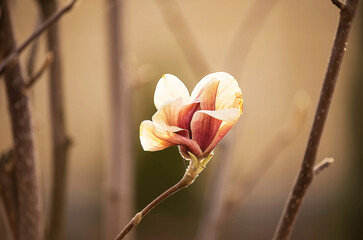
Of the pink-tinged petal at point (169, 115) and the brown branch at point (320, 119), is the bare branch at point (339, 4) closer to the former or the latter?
the brown branch at point (320, 119)

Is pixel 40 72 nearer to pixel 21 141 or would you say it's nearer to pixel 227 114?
pixel 21 141

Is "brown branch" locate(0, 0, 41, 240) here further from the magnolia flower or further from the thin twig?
the magnolia flower

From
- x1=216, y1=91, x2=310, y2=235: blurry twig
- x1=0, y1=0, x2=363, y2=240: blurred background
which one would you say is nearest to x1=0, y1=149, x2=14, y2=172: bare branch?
x1=216, y1=91, x2=310, y2=235: blurry twig

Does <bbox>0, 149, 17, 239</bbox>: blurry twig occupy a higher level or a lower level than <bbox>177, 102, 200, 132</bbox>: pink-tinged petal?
lower

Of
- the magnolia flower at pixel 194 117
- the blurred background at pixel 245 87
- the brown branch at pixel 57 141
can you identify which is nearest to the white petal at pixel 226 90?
the magnolia flower at pixel 194 117

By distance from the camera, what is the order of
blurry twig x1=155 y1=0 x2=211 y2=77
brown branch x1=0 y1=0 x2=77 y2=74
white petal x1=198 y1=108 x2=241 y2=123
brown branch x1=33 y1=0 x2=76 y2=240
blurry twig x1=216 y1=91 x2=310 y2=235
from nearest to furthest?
white petal x1=198 y1=108 x2=241 y2=123, brown branch x1=0 y1=0 x2=77 y2=74, brown branch x1=33 y1=0 x2=76 y2=240, blurry twig x1=216 y1=91 x2=310 y2=235, blurry twig x1=155 y1=0 x2=211 y2=77

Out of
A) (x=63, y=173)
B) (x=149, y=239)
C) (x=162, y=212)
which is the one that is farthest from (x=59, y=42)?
(x=149, y=239)

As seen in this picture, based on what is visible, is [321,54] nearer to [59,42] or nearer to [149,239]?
[149,239]

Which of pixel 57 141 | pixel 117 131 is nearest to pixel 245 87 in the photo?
pixel 117 131
